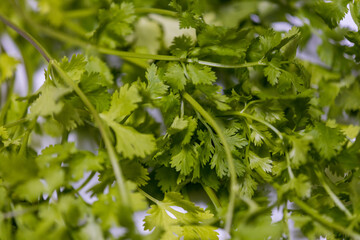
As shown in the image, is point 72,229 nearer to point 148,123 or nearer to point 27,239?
point 27,239

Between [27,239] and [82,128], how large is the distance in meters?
0.44

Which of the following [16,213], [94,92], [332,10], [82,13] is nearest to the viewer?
[16,213]

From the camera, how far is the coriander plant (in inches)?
23.5

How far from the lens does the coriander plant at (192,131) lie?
0.60 metres

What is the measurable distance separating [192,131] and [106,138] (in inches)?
7.6

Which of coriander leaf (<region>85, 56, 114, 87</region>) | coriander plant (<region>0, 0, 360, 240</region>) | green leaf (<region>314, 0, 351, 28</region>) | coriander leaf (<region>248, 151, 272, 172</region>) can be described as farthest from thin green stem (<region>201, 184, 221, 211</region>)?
green leaf (<region>314, 0, 351, 28</region>)

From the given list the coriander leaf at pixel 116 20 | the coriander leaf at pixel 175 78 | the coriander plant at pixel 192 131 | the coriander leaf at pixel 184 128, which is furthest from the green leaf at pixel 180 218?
the coriander leaf at pixel 116 20

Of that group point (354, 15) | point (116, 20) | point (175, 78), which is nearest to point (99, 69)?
point (116, 20)

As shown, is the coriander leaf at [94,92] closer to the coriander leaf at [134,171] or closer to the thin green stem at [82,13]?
the coriander leaf at [134,171]

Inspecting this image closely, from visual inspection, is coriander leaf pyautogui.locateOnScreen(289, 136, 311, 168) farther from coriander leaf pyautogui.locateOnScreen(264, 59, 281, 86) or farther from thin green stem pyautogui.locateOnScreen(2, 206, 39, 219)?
thin green stem pyautogui.locateOnScreen(2, 206, 39, 219)

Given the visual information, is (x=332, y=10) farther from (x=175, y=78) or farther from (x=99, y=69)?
(x=99, y=69)

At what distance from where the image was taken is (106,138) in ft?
2.02

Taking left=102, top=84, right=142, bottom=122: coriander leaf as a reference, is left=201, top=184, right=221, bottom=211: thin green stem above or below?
below

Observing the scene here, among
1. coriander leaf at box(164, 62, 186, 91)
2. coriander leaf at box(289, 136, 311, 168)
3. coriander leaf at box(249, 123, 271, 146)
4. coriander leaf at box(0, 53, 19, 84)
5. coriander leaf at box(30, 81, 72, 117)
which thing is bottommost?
coriander leaf at box(249, 123, 271, 146)
